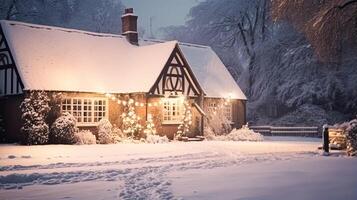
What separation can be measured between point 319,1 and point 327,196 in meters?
12.6

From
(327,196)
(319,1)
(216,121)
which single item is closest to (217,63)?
(216,121)

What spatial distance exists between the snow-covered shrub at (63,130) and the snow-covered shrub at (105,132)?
63.7 inches

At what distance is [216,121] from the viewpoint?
30.9m

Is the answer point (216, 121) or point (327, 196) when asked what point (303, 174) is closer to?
point (327, 196)

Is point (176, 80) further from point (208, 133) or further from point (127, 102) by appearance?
point (208, 133)

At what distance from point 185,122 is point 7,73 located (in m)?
10.5

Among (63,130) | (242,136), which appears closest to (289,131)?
(242,136)

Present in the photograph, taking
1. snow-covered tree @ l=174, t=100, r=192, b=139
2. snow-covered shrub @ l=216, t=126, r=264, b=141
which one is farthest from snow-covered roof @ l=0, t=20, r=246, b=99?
snow-covered shrub @ l=216, t=126, r=264, b=141

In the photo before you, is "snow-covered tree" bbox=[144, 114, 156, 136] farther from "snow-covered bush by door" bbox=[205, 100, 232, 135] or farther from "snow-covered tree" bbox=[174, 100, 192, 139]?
"snow-covered bush by door" bbox=[205, 100, 232, 135]

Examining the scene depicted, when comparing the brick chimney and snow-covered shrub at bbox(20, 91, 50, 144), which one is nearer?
snow-covered shrub at bbox(20, 91, 50, 144)

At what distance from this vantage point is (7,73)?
25.1 metres

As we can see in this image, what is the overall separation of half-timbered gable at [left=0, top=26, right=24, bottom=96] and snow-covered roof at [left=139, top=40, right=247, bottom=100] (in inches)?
394

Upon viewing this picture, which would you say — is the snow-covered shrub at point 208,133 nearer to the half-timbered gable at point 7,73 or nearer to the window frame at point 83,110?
the window frame at point 83,110

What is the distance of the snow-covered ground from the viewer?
33.6 feet
